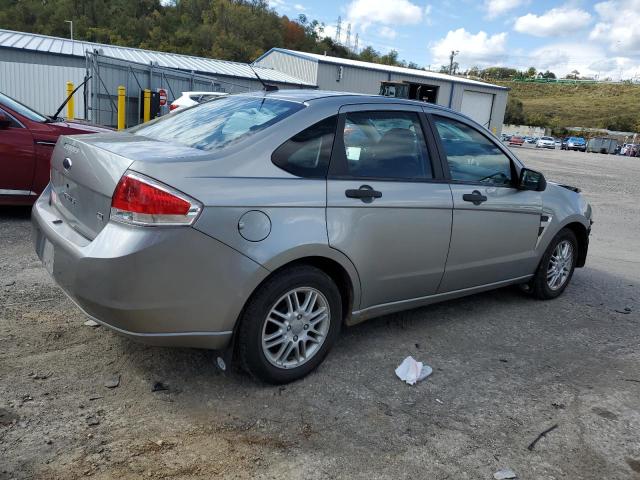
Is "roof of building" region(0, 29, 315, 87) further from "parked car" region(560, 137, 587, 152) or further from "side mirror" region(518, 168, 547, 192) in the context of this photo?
"parked car" region(560, 137, 587, 152)

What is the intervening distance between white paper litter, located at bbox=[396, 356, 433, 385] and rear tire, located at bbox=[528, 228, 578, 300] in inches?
78.6

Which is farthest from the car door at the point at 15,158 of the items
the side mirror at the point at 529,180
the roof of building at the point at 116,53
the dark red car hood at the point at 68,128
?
the roof of building at the point at 116,53

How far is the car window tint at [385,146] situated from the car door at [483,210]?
0.22 meters

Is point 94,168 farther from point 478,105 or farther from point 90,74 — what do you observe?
point 478,105

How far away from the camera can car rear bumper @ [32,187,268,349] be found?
2656 mm

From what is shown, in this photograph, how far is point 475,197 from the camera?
4.10 m

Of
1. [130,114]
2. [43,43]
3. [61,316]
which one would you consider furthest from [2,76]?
[61,316]

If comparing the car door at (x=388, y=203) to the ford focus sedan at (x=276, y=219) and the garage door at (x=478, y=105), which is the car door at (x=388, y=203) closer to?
the ford focus sedan at (x=276, y=219)

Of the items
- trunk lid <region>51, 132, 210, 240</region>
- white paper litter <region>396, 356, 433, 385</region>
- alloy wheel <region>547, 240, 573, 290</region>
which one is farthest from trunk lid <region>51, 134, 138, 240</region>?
alloy wheel <region>547, 240, 573, 290</region>

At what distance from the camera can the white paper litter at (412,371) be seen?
11.4ft

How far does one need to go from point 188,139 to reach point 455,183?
6.36 feet

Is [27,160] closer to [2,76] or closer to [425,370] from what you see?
[425,370]

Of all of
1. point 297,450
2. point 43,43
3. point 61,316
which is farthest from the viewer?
point 43,43

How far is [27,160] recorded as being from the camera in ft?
20.6
